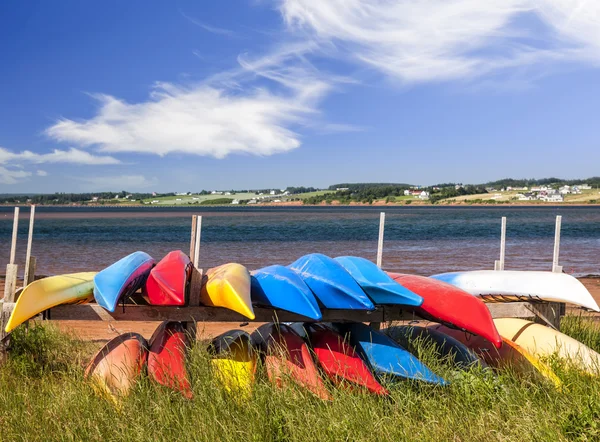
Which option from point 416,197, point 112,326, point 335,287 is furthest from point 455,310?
point 416,197

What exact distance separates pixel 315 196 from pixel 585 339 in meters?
168

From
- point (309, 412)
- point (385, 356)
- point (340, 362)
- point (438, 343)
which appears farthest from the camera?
point (438, 343)

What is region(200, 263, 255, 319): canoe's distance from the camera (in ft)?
13.3

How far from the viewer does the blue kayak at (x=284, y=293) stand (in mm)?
4227

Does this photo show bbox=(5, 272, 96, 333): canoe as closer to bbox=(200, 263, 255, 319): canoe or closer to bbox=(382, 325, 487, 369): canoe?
bbox=(200, 263, 255, 319): canoe

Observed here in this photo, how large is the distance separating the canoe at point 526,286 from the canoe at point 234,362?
281cm

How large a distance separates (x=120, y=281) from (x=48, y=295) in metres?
0.59

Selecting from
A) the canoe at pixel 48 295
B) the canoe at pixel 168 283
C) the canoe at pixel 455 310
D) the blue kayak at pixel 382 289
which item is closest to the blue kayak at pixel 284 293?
the blue kayak at pixel 382 289

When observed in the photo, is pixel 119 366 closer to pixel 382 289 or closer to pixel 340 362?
pixel 340 362

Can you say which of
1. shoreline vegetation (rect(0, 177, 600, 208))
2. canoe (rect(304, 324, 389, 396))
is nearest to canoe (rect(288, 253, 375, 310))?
canoe (rect(304, 324, 389, 396))

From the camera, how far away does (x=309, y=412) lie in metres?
3.55

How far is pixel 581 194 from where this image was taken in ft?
538

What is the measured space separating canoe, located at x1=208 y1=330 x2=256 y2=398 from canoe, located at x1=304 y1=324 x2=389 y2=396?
550 millimetres

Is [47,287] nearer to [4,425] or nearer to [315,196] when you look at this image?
[4,425]
